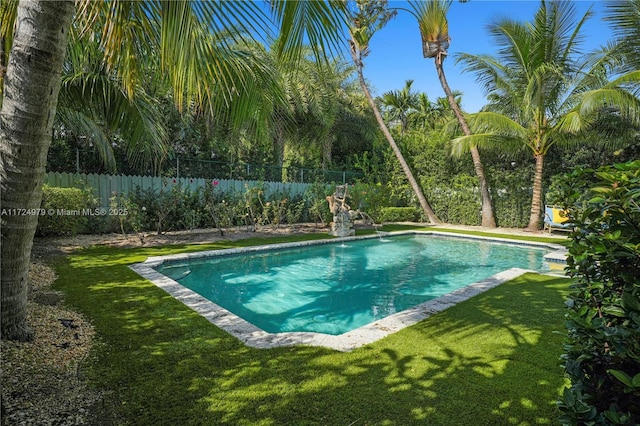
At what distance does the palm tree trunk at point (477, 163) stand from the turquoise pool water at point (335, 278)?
15.0 ft

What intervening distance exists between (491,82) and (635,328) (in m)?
15.5

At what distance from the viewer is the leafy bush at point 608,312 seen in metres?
1.42

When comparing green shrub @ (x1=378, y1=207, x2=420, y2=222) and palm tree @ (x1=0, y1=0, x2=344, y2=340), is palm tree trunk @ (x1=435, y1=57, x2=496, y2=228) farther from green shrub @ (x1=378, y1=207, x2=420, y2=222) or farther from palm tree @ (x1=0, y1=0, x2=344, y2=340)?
palm tree @ (x1=0, y1=0, x2=344, y2=340)

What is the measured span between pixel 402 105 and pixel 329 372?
33.2 meters

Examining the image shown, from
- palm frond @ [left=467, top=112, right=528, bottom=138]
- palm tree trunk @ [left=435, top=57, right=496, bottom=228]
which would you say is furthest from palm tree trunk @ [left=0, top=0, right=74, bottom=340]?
palm tree trunk @ [left=435, top=57, right=496, bottom=228]

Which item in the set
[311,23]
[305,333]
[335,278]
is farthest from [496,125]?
[311,23]

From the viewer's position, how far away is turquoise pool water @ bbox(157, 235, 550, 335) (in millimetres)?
5699

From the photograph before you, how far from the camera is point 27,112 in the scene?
98.9 inches

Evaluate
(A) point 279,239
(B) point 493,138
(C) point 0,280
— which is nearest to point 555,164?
(B) point 493,138

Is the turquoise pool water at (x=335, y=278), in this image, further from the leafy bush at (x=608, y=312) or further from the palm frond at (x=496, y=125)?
the palm frond at (x=496, y=125)

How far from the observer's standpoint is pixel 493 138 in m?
14.1

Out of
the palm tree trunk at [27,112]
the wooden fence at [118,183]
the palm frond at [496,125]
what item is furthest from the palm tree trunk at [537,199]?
the palm tree trunk at [27,112]

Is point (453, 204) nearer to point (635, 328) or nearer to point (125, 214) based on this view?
point (125, 214)

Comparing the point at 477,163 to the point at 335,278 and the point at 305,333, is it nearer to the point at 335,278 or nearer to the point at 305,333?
the point at 335,278
